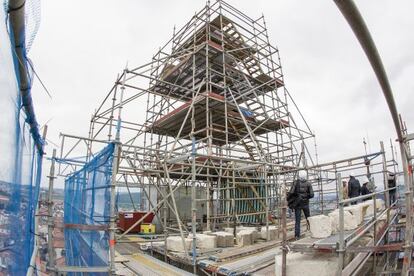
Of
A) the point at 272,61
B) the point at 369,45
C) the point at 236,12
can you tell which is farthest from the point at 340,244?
the point at 236,12

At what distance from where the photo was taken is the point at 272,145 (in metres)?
14.1

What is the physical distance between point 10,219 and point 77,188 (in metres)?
4.33

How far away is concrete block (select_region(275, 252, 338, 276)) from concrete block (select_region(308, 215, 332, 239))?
23.7 inches

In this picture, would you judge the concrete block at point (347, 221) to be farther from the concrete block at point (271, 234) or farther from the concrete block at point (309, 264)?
the concrete block at point (271, 234)

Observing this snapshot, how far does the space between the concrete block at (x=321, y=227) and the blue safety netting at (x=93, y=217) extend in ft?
11.8

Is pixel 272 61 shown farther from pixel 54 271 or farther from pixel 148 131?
pixel 54 271

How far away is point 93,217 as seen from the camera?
15.9ft

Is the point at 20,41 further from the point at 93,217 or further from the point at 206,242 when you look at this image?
the point at 206,242

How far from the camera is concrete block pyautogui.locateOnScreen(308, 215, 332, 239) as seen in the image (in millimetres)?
5051

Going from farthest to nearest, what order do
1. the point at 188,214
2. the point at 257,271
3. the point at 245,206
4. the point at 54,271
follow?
the point at 188,214 → the point at 245,206 → the point at 257,271 → the point at 54,271

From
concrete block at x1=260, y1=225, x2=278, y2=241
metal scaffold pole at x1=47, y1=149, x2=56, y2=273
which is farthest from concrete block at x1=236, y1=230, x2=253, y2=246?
metal scaffold pole at x1=47, y1=149, x2=56, y2=273

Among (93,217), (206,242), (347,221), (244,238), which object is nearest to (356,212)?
(347,221)

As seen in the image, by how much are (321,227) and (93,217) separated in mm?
4025

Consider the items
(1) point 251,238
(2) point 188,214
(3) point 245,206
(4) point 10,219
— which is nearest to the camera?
(4) point 10,219
